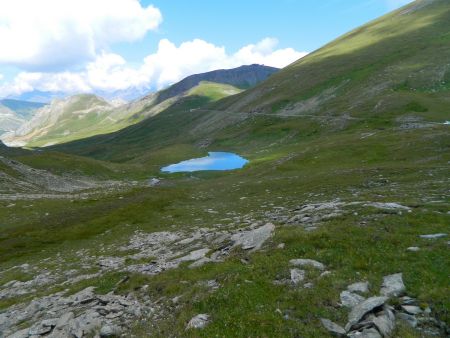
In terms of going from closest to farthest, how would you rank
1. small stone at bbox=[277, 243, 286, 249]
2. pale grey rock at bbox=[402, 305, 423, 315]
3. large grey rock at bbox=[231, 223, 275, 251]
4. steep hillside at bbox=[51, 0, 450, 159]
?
pale grey rock at bbox=[402, 305, 423, 315]
small stone at bbox=[277, 243, 286, 249]
large grey rock at bbox=[231, 223, 275, 251]
steep hillside at bbox=[51, 0, 450, 159]

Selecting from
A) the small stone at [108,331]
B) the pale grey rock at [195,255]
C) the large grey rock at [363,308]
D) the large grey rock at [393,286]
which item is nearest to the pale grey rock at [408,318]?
the large grey rock at [363,308]

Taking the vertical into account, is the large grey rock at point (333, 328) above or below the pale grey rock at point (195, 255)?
above

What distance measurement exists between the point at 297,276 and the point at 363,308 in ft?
13.8

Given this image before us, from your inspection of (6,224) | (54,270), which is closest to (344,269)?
(54,270)

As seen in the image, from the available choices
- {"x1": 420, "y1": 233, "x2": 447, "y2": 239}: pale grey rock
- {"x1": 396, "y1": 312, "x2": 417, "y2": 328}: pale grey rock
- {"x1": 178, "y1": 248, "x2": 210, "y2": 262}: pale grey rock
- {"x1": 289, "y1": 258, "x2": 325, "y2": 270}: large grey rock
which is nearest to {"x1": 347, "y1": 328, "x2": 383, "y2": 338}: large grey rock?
{"x1": 396, "y1": 312, "x2": 417, "y2": 328}: pale grey rock

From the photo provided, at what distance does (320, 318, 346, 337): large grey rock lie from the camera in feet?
44.7

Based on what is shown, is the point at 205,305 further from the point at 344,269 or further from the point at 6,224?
the point at 6,224

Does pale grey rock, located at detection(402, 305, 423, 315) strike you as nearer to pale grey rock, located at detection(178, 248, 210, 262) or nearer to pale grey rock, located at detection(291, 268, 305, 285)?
pale grey rock, located at detection(291, 268, 305, 285)

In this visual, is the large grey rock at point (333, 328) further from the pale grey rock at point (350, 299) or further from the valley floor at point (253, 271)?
the pale grey rock at point (350, 299)

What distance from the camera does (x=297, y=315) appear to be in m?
15.2

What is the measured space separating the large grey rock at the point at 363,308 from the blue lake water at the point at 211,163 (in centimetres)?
10300

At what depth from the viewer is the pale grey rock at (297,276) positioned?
1788 centimetres

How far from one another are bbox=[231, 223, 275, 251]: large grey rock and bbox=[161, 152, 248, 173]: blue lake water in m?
91.7

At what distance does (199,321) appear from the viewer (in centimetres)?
1599
